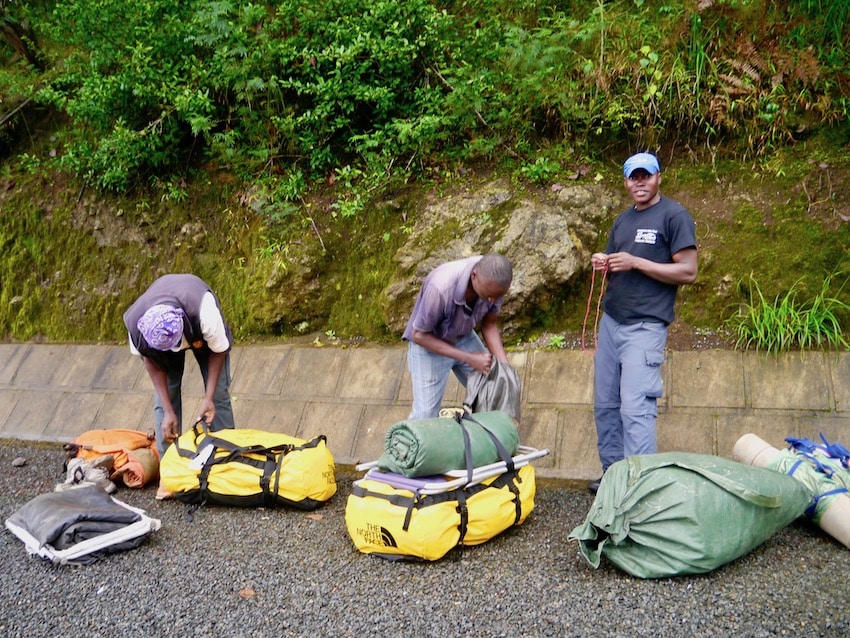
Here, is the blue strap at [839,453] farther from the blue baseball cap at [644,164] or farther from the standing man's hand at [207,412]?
the standing man's hand at [207,412]

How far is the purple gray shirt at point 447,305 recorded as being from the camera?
158 inches

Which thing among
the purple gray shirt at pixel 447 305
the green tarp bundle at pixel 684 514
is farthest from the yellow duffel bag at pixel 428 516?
the purple gray shirt at pixel 447 305

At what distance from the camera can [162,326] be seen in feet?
13.9

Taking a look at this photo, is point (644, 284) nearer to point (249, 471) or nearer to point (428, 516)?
point (428, 516)

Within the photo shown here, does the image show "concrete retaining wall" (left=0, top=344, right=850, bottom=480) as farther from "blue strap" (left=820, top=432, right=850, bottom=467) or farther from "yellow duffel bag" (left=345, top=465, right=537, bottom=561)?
"yellow duffel bag" (left=345, top=465, right=537, bottom=561)

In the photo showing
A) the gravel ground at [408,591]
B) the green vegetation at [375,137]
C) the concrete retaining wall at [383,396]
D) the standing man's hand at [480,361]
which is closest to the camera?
the gravel ground at [408,591]

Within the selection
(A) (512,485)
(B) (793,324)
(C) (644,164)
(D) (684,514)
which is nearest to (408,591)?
(A) (512,485)

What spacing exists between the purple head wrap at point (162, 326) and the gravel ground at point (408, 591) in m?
1.11

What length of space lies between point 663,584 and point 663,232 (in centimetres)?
182

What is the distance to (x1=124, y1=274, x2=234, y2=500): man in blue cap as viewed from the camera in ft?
14.1

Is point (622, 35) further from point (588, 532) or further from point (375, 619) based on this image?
point (375, 619)

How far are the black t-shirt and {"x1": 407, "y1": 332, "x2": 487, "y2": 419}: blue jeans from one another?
2.93 ft

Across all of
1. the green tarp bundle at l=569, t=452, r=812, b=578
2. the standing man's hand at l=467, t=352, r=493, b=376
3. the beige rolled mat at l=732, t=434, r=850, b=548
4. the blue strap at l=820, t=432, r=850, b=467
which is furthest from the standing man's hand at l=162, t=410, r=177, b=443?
the blue strap at l=820, t=432, r=850, b=467

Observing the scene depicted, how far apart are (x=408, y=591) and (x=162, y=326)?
2.07 metres
